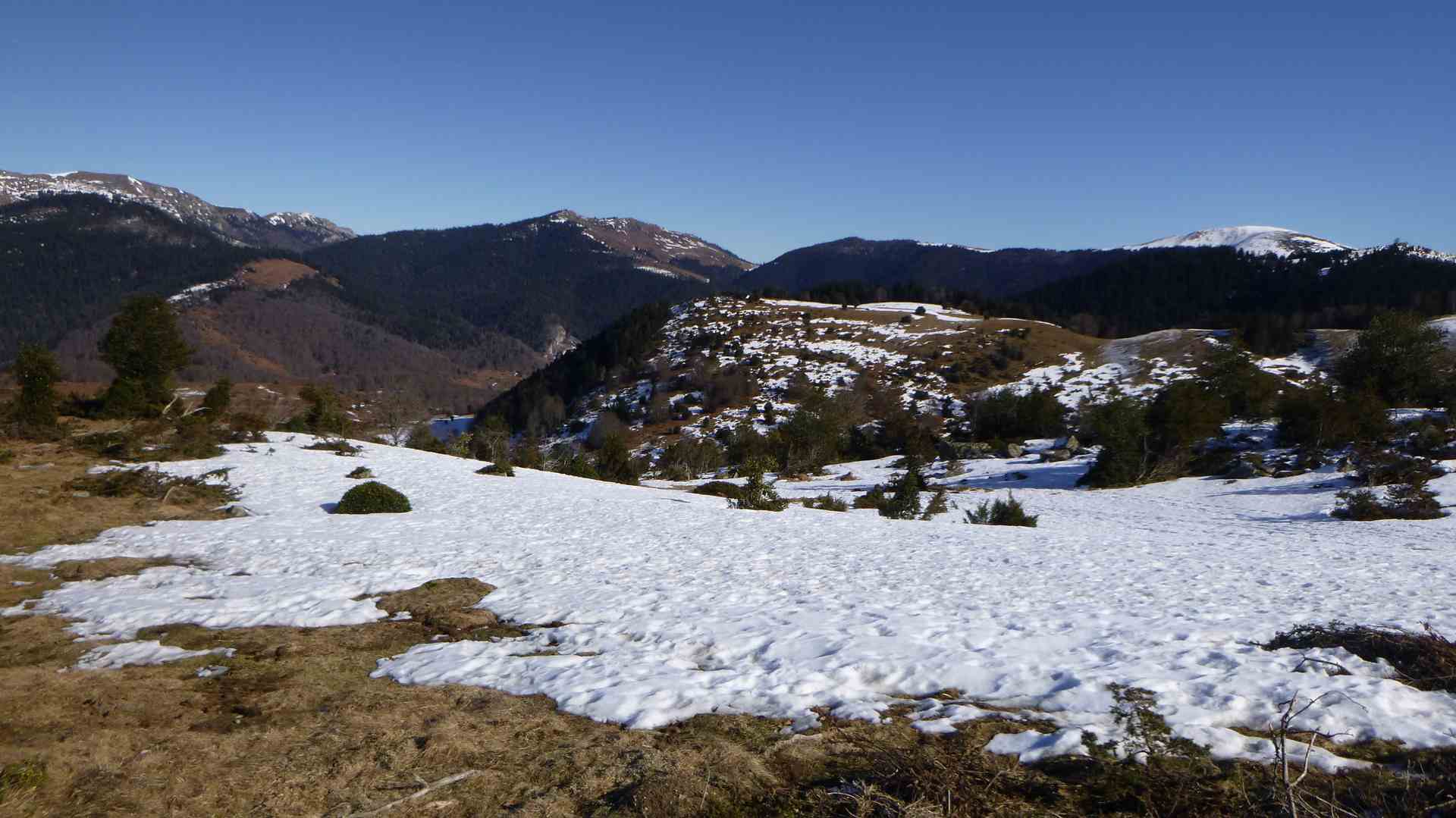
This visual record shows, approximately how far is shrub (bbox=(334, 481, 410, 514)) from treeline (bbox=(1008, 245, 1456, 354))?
310 feet

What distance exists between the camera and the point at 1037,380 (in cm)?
8075

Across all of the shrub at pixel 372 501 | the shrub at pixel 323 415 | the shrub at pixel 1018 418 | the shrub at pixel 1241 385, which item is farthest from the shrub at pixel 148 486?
the shrub at pixel 1241 385

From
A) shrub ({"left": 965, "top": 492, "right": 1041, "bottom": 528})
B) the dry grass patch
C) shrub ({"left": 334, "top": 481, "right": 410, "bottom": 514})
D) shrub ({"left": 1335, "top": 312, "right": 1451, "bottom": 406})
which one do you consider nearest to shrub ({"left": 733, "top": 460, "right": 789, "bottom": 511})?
shrub ({"left": 965, "top": 492, "right": 1041, "bottom": 528})

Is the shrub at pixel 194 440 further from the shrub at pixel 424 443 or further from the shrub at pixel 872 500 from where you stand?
the shrub at pixel 872 500

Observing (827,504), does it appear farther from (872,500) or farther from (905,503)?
(905,503)

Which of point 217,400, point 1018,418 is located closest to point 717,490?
point 217,400

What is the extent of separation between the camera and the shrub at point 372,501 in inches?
685

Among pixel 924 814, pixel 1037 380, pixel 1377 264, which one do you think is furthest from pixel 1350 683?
pixel 1377 264

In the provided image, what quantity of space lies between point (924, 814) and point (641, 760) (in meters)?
1.97

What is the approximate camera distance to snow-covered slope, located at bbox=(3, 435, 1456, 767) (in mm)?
5363

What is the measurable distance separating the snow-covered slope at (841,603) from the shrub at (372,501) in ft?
1.84

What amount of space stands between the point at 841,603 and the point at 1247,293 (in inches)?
6784

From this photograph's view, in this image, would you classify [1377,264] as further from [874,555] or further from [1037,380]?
[874,555]

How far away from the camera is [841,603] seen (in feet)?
28.8
